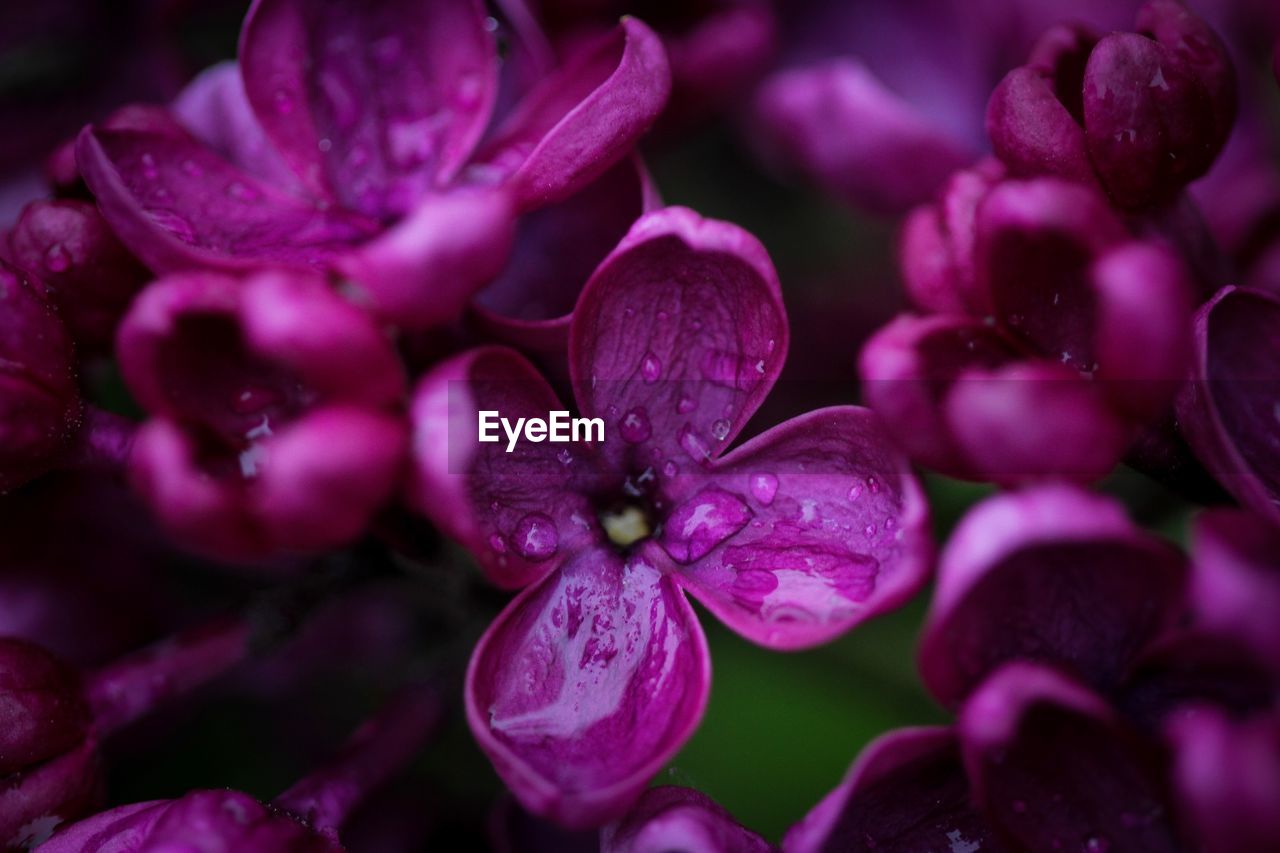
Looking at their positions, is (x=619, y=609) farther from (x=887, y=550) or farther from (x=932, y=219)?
(x=932, y=219)

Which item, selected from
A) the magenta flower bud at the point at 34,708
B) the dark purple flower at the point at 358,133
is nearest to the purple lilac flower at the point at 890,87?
the dark purple flower at the point at 358,133

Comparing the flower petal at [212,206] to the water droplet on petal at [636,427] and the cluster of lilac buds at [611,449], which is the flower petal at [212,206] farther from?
the water droplet on petal at [636,427]

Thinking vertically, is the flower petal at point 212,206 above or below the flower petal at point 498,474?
above

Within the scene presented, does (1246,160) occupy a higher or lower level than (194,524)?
lower

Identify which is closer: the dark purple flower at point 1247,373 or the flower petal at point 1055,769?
the flower petal at point 1055,769

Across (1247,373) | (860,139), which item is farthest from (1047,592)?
(860,139)

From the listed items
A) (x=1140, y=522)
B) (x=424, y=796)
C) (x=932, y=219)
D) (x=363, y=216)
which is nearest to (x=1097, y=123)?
(x=932, y=219)

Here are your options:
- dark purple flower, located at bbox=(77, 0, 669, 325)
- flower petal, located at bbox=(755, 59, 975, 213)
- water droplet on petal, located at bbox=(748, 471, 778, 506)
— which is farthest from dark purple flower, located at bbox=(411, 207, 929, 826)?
flower petal, located at bbox=(755, 59, 975, 213)

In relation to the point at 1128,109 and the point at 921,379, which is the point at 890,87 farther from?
the point at 921,379
